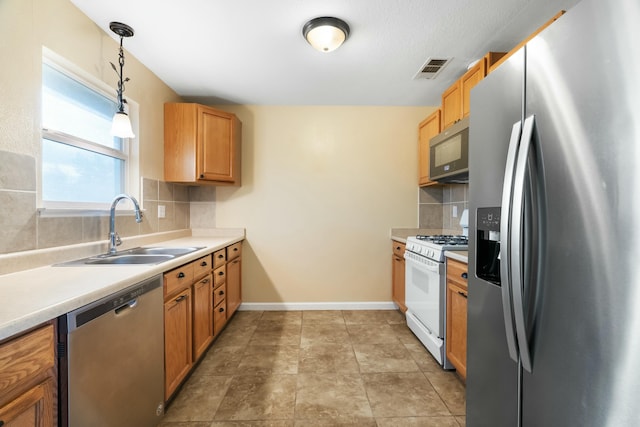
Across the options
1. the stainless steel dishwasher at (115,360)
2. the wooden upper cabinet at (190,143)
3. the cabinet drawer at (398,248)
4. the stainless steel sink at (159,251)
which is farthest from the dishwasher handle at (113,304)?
the cabinet drawer at (398,248)

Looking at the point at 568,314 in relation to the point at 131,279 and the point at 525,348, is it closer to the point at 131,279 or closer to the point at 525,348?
the point at 525,348

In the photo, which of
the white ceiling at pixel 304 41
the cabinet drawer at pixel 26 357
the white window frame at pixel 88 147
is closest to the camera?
the cabinet drawer at pixel 26 357

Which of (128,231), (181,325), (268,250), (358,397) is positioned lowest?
(358,397)

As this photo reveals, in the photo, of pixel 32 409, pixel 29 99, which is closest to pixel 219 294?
pixel 32 409

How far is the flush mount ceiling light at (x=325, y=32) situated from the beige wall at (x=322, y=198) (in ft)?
4.43

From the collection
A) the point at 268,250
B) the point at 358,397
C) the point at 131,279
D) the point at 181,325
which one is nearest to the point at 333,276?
the point at 268,250

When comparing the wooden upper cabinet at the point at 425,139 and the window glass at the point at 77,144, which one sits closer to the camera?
the window glass at the point at 77,144

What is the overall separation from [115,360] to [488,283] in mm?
1509

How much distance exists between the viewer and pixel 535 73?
2.70ft

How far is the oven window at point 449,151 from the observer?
2.16 metres

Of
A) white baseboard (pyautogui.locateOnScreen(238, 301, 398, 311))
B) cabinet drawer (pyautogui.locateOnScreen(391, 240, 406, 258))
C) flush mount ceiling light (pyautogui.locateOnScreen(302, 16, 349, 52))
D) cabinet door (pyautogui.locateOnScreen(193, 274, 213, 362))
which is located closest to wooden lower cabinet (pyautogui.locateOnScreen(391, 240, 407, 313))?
cabinet drawer (pyautogui.locateOnScreen(391, 240, 406, 258))

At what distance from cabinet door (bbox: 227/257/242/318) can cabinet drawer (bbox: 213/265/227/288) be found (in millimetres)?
136

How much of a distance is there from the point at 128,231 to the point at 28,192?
79cm

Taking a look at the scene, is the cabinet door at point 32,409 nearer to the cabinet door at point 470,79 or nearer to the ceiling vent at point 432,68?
the cabinet door at point 470,79
